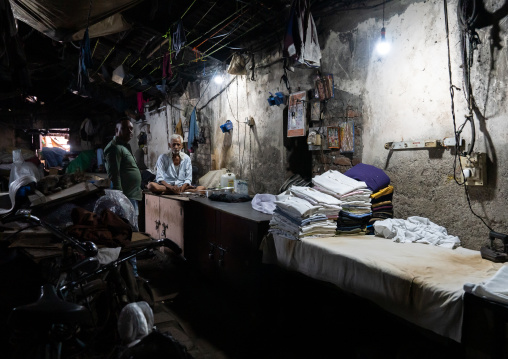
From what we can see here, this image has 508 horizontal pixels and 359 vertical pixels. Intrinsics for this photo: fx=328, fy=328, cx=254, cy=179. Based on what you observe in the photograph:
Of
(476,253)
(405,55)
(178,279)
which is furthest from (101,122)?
(476,253)

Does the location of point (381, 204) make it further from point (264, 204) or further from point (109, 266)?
point (109, 266)

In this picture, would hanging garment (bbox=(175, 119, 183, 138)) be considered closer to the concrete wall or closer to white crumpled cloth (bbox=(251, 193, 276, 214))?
the concrete wall

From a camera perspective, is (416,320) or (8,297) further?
(8,297)

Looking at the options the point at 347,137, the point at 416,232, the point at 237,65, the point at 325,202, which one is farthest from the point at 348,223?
the point at 237,65

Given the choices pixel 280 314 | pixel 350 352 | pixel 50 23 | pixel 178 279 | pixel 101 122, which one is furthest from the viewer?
pixel 101 122

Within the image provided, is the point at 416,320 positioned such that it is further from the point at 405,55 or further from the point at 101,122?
the point at 101,122

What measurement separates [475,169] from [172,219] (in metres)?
4.62

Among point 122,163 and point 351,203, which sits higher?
point 122,163

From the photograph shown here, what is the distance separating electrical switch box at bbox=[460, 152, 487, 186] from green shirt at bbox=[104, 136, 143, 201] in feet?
14.7

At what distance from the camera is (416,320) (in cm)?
204

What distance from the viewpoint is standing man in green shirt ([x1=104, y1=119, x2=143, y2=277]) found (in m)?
5.04

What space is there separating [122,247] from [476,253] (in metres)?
2.89

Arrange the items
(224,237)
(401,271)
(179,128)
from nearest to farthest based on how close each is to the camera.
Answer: (401,271) < (224,237) < (179,128)

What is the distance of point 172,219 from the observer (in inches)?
232
